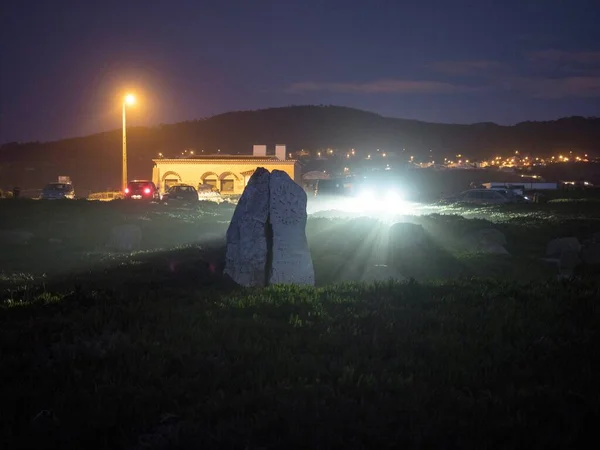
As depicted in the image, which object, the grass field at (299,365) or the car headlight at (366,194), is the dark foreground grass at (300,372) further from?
the car headlight at (366,194)

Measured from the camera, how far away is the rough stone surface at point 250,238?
11711mm

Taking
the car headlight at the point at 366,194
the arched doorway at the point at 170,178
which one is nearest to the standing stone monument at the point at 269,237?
the car headlight at the point at 366,194

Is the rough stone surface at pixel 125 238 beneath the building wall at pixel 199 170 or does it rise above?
beneath

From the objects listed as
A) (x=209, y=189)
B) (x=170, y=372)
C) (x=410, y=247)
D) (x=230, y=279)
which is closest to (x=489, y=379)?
(x=170, y=372)

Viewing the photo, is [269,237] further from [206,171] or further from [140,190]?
[206,171]

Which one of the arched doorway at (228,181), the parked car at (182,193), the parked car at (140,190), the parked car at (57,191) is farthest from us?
the arched doorway at (228,181)

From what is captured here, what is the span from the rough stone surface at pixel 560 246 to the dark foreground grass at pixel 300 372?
403 inches

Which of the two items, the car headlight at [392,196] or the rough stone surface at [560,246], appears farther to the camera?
the car headlight at [392,196]

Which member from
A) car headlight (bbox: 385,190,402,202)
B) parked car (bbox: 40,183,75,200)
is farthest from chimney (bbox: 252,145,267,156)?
parked car (bbox: 40,183,75,200)

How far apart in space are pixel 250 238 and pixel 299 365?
666 cm

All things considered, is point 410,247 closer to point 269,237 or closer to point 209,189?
point 269,237

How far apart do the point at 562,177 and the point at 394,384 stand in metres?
112

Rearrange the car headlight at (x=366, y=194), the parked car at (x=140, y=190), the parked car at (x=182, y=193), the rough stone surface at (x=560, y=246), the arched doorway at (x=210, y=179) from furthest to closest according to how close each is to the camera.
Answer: the arched doorway at (x=210, y=179) < the car headlight at (x=366, y=194) < the parked car at (x=140, y=190) < the parked car at (x=182, y=193) < the rough stone surface at (x=560, y=246)

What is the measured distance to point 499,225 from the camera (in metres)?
23.9
